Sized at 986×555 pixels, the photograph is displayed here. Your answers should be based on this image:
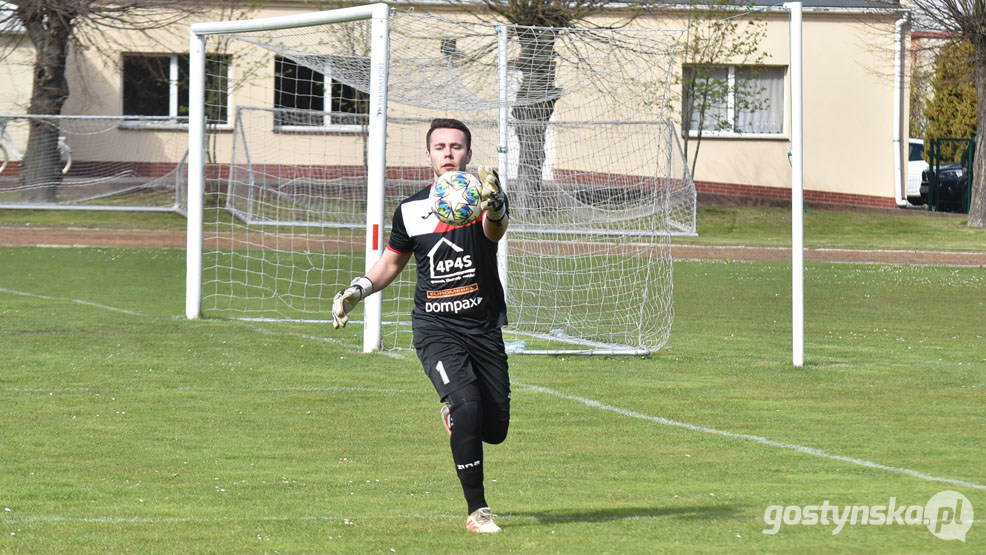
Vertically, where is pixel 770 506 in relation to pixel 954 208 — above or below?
below

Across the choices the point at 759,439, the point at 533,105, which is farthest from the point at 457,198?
the point at 533,105

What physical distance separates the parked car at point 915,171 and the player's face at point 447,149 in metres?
35.0

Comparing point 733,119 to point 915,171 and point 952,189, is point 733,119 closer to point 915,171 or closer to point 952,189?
point 952,189

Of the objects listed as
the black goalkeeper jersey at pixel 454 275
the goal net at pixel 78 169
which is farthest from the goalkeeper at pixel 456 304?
the goal net at pixel 78 169

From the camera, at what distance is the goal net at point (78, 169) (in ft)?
90.3

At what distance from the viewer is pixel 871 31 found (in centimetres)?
3541

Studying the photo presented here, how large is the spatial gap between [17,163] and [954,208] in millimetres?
26630

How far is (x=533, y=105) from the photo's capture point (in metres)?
16.0

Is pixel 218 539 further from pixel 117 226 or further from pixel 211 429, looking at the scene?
pixel 117 226

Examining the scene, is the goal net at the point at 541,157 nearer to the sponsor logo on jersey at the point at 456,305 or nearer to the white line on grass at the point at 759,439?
the white line on grass at the point at 759,439

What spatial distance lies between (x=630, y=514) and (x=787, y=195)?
30.8m

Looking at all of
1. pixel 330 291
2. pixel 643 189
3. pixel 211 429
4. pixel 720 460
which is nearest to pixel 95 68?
pixel 330 291

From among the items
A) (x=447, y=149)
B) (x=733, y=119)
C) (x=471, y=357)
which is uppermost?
(x=733, y=119)

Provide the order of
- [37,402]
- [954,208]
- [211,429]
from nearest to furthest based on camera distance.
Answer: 1. [211,429]
2. [37,402]
3. [954,208]
